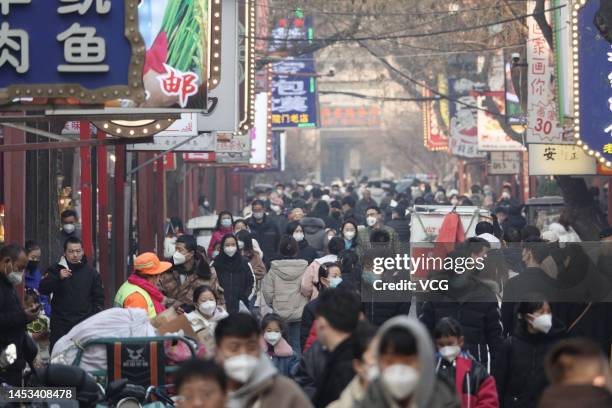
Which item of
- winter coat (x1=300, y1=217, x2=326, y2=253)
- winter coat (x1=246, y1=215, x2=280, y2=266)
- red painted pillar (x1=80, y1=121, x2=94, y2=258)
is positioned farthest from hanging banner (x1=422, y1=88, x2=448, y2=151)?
red painted pillar (x1=80, y1=121, x2=94, y2=258)

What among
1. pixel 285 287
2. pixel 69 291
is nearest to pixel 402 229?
pixel 285 287

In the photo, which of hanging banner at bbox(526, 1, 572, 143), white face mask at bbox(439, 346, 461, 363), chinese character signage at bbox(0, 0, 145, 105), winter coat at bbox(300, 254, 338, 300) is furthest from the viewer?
hanging banner at bbox(526, 1, 572, 143)

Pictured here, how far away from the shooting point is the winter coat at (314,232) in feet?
71.1

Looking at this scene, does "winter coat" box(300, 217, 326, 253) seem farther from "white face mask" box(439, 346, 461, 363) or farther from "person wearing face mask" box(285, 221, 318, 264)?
"white face mask" box(439, 346, 461, 363)

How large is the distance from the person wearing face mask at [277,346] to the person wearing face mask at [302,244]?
6.07 meters

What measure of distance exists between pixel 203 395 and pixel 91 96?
4585 mm

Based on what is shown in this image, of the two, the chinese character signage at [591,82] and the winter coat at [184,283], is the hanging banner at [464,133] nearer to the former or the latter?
the chinese character signage at [591,82]

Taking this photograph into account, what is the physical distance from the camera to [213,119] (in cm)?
1939

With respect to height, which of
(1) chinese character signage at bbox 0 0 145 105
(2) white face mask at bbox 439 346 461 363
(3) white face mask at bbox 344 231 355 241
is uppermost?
(1) chinese character signage at bbox 0 0 145 105

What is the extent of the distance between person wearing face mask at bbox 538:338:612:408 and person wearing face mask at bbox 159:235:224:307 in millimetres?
7573

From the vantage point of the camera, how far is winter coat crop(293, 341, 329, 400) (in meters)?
8.50

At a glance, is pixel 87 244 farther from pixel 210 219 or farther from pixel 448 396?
pixel 448 396

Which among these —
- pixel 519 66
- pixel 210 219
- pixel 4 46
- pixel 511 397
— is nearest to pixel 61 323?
pixel 4 46

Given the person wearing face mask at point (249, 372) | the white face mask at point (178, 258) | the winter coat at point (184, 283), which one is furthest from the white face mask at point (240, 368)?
the white face mask at point (178, 258)
